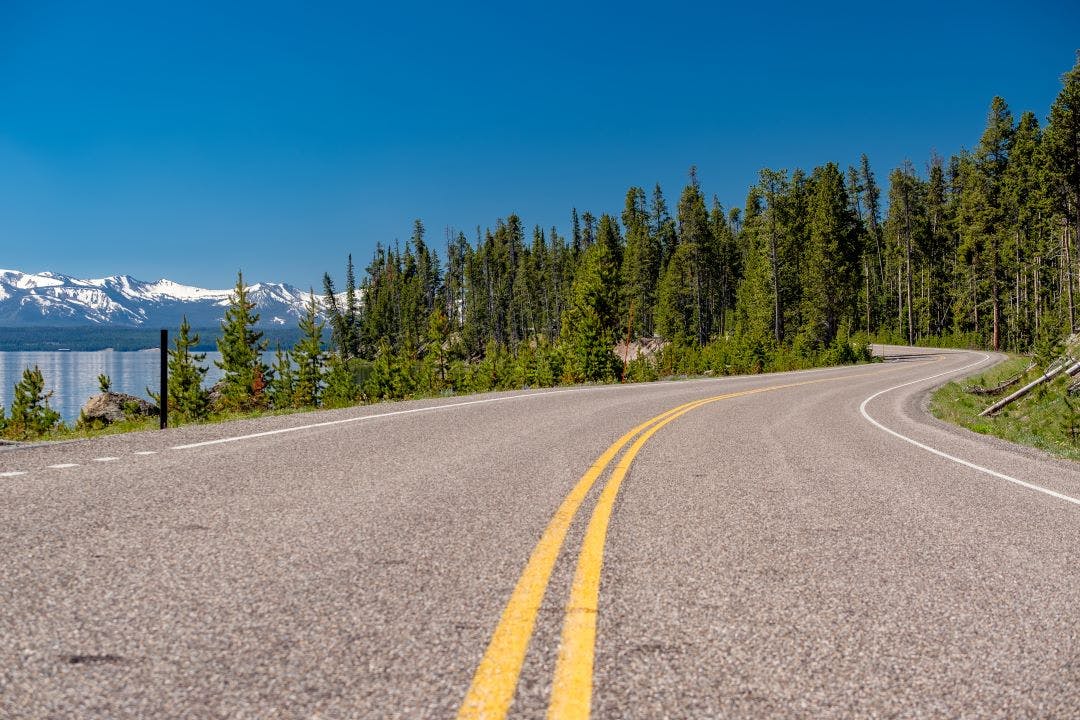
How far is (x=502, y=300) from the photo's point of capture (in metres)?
108

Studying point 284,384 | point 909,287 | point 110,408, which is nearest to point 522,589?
→ point 110,408

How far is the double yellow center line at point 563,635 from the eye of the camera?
2141mm

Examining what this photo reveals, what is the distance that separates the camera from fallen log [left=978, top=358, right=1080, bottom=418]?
574 inches

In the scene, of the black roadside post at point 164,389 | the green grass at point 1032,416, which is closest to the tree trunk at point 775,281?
the green grass at point 1032,416

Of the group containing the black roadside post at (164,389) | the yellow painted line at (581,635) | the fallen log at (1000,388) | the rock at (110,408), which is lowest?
the rock at (110,408)

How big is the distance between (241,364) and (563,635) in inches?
1535

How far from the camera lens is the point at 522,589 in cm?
318

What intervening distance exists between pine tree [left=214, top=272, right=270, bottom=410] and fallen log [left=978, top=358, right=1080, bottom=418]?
107 ft

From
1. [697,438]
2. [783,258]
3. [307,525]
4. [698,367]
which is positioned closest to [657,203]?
[783,258]

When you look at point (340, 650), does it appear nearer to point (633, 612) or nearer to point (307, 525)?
point (633, 612)

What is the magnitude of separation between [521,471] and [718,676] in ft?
13.7

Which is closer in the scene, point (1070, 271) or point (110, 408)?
point (110, 408)

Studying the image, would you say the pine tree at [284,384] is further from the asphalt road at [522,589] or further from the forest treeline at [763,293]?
the asphalt road at [522,589]

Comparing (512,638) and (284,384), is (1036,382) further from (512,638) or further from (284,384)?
(284,384)
